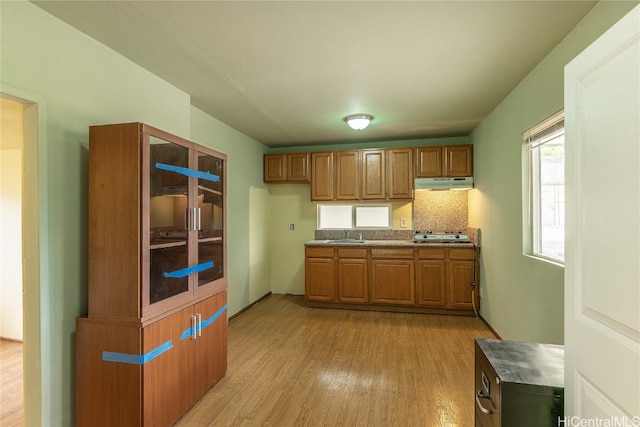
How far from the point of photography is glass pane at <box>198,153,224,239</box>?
237 cm

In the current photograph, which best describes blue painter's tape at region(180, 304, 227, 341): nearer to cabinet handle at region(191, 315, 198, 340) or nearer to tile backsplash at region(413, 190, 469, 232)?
cabinet handle at region(191, 315, 198, 340)

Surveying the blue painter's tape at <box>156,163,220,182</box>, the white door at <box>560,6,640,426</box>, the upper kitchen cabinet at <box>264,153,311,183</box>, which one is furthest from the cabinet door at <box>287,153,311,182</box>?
the white door at <box>560,6,640,426</box>

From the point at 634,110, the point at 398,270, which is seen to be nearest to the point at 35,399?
the point at 634,110

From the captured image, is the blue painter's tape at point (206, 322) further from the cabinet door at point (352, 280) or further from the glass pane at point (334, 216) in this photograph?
the glass pane at point (334, 216)

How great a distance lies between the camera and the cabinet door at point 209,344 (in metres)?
2.25

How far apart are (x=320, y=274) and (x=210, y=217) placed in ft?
7.91

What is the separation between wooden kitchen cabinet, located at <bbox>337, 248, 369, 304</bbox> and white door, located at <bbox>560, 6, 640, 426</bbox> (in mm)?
3287

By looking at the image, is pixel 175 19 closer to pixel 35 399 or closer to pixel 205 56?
pixel 205 56

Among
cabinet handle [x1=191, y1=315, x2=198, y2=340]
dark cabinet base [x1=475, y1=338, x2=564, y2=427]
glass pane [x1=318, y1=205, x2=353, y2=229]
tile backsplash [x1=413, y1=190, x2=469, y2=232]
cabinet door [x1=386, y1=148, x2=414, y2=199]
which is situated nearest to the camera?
dark cabinet base [x1=475, y1=338, x2=564, y2=427]

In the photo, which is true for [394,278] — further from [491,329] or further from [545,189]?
[545,189]

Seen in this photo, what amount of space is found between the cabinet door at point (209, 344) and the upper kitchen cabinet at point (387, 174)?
2871 millimetres

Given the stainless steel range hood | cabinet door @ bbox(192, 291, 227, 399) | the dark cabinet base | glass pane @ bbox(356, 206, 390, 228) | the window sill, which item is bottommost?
cabinet door @ bbox(192, 291, 227, 399)

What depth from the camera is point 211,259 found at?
2514 mm
